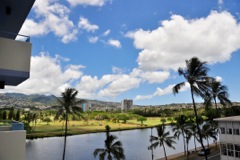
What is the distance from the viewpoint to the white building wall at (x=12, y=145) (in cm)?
610

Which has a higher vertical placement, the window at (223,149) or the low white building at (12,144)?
the low white building at (12,144)

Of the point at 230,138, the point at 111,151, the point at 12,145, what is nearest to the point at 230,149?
the point at 230,138

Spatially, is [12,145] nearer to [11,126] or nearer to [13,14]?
[11,126]

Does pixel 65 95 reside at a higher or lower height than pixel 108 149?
higher

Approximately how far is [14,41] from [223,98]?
35.6 m

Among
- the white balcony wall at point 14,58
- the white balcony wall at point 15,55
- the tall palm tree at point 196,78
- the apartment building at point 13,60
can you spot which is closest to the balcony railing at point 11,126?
the apartment building at point 13,60

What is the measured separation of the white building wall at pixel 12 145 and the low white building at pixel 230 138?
63.0 ft

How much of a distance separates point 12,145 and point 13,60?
8.01 ft

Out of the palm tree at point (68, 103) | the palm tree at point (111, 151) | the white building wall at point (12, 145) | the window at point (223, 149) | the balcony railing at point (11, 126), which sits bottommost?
the palm tree at point (111, 151)

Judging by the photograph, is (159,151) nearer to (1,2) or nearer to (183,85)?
(183,85)

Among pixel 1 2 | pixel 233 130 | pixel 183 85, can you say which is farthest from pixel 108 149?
pixel 1 2

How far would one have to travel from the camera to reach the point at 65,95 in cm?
2839

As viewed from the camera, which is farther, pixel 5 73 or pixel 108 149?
pixel 108 149

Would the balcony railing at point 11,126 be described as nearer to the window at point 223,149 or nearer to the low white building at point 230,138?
the low white building at point 230,138
